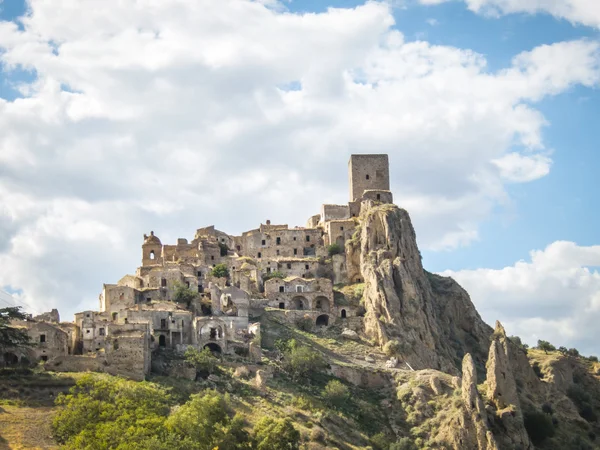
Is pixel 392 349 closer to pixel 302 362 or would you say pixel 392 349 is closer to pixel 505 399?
pixel 302 362

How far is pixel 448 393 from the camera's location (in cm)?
9519

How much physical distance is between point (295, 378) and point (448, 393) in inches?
565

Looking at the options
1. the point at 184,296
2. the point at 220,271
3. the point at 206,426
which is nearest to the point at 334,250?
the point at 220,271

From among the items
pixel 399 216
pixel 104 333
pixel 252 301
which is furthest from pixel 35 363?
pixel 399 216

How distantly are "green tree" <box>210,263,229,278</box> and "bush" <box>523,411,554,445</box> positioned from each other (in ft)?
115

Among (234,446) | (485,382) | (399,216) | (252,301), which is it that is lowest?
(234,446)

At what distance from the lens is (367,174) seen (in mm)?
129000

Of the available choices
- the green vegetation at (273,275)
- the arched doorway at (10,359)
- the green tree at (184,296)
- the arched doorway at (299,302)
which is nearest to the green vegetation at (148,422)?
the arched doorway at (10,359)

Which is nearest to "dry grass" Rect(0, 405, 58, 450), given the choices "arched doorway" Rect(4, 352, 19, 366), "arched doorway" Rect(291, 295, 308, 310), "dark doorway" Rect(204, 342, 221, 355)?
"arched doorway" Rect(4, 352, 19, 366)

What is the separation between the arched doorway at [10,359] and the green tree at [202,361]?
47.6 ft

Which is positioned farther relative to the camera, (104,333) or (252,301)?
(252,301)

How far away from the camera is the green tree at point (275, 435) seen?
78812mm

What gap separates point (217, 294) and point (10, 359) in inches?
929

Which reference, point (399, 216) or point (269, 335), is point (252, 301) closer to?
point (269, 335)
